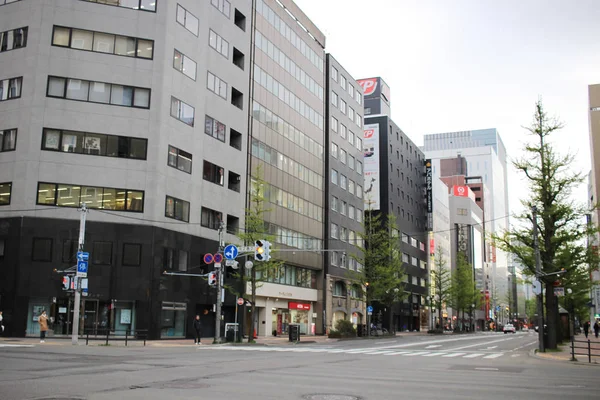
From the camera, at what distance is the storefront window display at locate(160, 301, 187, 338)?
144ft

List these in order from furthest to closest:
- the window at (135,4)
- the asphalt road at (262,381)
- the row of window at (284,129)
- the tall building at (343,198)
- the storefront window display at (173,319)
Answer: the tall building at (343,198) → the row of window at (284,129) → the window at (135,4) → the storefront window display at (173,319) → the asphalt road at (262,381)

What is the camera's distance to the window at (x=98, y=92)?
4244 cm

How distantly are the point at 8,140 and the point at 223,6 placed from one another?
75.5 ft

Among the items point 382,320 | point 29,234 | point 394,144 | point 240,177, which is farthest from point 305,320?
point 394,144

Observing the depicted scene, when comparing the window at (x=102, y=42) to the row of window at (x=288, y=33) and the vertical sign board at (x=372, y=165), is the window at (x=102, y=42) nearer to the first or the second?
the row of window at (x=288, y=33)

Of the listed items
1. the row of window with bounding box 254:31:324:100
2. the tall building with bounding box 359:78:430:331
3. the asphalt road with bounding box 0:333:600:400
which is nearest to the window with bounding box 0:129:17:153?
the asphalt road with bounding box 0:333:600:400

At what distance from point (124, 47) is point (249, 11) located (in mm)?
17954

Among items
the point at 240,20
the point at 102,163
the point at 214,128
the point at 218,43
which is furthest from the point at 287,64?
the point at 102,163

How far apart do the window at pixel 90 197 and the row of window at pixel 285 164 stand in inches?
680

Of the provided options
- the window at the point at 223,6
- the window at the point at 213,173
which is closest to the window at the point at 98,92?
the window at the point at 213,173

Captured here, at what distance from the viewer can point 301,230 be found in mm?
66062

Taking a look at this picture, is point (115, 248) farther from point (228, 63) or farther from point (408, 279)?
point (408, 279)

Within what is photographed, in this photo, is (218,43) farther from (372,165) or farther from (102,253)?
(372,165)

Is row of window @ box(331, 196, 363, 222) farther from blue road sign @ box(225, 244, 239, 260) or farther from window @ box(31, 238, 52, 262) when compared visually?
window @ box(31, 238, 52, 262)
